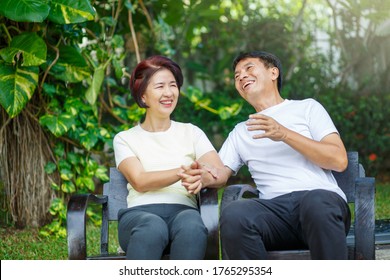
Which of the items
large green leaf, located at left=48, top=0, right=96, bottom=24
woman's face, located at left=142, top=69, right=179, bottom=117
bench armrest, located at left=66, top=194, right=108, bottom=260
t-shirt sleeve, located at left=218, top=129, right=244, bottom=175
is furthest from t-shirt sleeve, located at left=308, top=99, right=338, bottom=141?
large green leaf, located at left=48, top=0, right=96, bottom=24

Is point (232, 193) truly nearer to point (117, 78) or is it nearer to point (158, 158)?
point (158, 158)

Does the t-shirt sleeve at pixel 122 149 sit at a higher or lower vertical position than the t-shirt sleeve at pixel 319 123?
lower

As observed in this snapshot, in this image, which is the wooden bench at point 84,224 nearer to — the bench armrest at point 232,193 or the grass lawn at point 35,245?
the bench armrest at point 232,193

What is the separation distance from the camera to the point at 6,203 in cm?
518

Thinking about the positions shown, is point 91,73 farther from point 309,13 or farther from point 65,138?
point 309,13

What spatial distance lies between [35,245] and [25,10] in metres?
1.65

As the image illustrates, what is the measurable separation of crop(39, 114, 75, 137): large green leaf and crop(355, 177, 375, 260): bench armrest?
2.40 meters

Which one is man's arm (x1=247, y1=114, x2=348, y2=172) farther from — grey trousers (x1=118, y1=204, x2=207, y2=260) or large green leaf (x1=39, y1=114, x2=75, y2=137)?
large green leaf (x1=39, y1=114, x2=75, y2=137)

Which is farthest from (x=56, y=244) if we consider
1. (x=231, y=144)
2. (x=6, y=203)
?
(x=231, y=144)

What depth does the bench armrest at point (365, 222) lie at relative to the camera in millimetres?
2898

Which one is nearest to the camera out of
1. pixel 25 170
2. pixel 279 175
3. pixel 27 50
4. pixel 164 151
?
pixel 279 175

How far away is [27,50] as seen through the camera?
4285mm

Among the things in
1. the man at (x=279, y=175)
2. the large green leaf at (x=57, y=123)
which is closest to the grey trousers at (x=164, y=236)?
the man at (x=279, y=175)

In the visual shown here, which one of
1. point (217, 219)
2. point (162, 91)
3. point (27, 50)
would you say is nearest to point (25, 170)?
point (27, 50)
